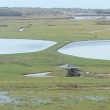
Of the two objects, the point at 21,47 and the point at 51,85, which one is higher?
the point at 51,85

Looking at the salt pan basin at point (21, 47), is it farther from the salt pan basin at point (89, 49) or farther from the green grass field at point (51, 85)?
the green grass field at point (51, 85)

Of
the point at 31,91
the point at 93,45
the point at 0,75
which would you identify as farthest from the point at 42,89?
the point at 93,45

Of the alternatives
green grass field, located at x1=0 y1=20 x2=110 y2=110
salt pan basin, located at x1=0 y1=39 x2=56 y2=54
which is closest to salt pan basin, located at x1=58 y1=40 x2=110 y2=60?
salt pan basin, located at x1=0 y1=39 x2=56 y2=54

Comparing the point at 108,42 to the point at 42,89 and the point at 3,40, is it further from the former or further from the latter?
the point at 42,89

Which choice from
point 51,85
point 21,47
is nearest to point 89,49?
point 21,47

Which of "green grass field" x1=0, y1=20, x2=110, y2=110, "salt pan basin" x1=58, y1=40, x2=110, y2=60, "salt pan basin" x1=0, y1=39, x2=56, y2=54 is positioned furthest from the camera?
"salt pan basin" x1=0, y1=39, x2=56, y2=54

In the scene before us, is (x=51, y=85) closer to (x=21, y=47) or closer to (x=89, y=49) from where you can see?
(x=89, y=49)

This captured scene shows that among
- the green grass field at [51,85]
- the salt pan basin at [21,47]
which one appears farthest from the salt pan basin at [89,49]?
the green grass field at [51,85]

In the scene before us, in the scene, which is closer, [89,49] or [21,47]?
[89,49]

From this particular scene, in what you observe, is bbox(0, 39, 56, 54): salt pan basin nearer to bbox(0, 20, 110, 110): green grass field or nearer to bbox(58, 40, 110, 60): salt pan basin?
bbox(58, 40, 110, 60): salt pan basin
